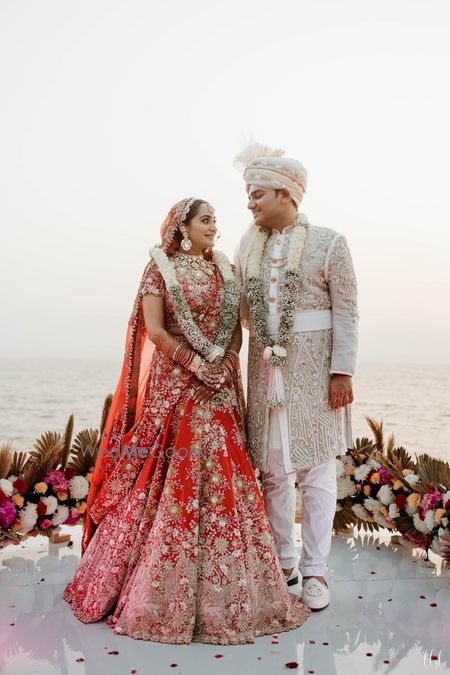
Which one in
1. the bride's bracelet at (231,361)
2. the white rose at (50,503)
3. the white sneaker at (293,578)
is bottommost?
the white sneaker at (293,578)

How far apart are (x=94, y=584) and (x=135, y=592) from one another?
25 cm

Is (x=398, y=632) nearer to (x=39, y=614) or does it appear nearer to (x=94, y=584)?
(x=94, y=584)

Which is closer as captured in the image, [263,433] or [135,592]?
[135,592]

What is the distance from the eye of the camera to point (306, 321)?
293cm

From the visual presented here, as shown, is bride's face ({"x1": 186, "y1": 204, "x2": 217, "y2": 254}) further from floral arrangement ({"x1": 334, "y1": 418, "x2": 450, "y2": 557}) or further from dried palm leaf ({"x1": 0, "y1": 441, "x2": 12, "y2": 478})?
floral arrangement ({"x1": 334, "y1": 418, "x2": 450, "y2": 557})

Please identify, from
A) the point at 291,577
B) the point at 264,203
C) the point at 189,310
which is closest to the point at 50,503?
the point at 291,577

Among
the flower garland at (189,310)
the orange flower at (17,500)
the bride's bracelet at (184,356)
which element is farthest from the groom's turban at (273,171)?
the orange flower at (17,500)

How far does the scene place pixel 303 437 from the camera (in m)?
2.89

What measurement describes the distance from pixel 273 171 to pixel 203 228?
1.37ft

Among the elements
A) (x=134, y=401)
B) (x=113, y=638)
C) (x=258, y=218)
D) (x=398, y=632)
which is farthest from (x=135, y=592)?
(x=258, y=218)

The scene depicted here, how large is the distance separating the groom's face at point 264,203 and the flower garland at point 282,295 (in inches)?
4.2

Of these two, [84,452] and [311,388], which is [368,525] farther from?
[84,452]

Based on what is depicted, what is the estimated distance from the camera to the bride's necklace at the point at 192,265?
288 centimetres

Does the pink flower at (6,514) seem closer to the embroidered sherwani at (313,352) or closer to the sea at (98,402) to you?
the embroidered sherwani at (313,352)
